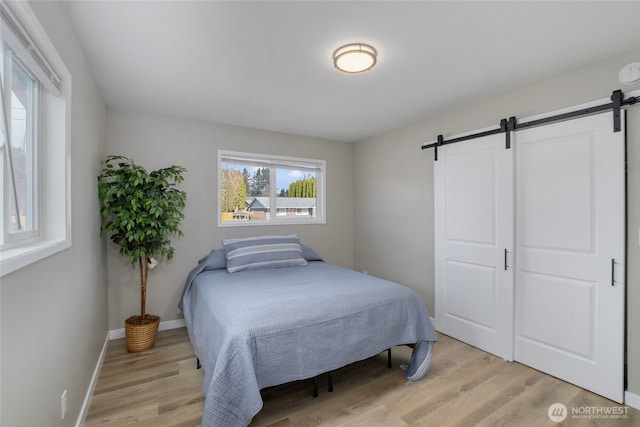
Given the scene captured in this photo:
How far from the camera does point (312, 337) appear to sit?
1.93m

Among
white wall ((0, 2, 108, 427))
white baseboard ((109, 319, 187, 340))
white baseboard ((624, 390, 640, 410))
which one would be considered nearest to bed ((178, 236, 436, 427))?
white baseboard ((109, 319, 187, 340))

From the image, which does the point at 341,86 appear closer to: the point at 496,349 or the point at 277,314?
the point at 277,314

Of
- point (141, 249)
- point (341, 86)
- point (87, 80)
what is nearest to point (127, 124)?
Result: point (87, 80)

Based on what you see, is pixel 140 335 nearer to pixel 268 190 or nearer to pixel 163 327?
pixel 163 327

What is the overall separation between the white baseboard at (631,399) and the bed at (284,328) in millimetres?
1284

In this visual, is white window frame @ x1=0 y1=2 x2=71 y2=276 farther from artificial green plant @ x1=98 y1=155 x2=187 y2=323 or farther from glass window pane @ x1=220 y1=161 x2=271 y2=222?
glass window pane @ x1=220 y1=161 x2=271 y2=222

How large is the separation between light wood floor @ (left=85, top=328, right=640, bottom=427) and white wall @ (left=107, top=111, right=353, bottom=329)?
0.70 meters

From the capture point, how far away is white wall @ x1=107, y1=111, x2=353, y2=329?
3.15 meters

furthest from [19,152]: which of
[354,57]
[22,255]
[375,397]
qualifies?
[375,397]

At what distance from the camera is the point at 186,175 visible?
346 centimetres

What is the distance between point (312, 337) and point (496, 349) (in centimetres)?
196

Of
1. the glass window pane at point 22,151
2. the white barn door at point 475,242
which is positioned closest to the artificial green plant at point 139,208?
the glass window pane at point 22,151

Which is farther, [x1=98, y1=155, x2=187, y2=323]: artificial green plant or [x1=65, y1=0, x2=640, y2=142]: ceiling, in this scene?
[x1=98, y1=155, x2=187, y2=323]: artificial green plant

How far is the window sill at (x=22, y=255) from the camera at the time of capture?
0.92 meters
